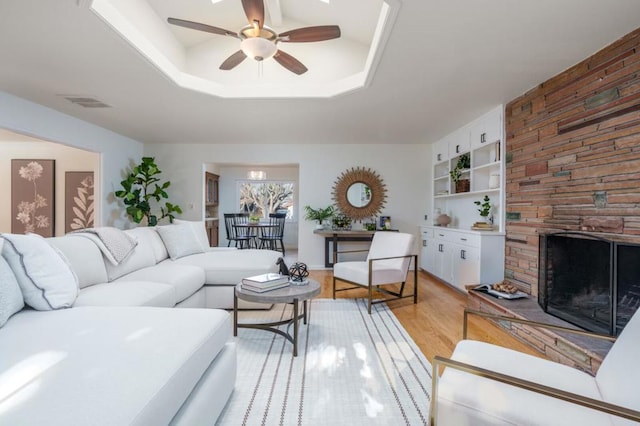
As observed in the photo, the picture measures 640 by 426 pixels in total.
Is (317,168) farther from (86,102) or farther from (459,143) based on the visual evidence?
(86,102)

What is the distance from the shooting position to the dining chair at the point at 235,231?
689cm

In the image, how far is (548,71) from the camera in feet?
8.91

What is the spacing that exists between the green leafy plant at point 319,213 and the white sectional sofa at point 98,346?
3.24 meters

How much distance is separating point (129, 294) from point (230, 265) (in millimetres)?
1151

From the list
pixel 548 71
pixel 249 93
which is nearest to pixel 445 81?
pixel 548 71

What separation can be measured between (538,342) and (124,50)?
400cm

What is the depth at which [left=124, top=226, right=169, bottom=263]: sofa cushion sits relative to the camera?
3.21 m

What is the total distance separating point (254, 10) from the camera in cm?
227

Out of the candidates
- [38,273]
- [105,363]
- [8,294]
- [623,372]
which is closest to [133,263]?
[38,273]

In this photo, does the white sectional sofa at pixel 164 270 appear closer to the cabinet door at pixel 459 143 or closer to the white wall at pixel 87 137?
the white wall at pixel 87 137

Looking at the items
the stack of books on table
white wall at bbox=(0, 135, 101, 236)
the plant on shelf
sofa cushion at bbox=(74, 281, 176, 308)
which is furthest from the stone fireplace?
A: white wall at bbox=(0, 135, 101, 236)

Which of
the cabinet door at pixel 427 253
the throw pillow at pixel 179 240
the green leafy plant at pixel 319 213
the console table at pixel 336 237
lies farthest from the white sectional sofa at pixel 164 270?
the cabinet door at pixel 427 253

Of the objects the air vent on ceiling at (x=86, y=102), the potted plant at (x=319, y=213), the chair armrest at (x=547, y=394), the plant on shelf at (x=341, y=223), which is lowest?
the chair armrest at (x=547, y=394)

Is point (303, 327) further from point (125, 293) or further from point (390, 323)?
point (125, 293)
